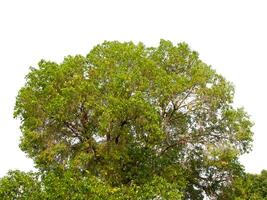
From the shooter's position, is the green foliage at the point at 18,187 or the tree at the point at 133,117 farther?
the tree at the point at 133,117

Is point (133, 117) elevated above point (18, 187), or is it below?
above

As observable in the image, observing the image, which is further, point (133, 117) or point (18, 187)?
point (133, 117)

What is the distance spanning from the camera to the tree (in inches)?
1457

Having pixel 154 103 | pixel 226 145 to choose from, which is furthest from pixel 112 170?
pixel 226 145

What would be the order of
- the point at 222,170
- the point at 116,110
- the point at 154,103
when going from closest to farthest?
the point at 116,110
the point at 154,103
the point at 222,170

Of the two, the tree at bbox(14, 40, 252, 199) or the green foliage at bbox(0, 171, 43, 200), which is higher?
the tree at bbox(14, 40, 252, 199)

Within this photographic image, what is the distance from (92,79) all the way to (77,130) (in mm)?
3235

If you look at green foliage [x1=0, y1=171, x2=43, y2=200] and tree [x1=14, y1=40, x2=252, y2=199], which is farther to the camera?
tree [x1=14, y1=40, x2=252, y2=199]

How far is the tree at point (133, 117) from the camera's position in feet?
121

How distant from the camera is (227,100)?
133 ft

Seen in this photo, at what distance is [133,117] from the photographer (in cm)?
3684

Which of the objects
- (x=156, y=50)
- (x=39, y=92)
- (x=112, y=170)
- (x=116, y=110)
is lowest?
(x=112, y=170)

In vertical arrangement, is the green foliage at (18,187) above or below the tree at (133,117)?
below

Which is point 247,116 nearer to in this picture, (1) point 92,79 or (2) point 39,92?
(1) point 92,79
